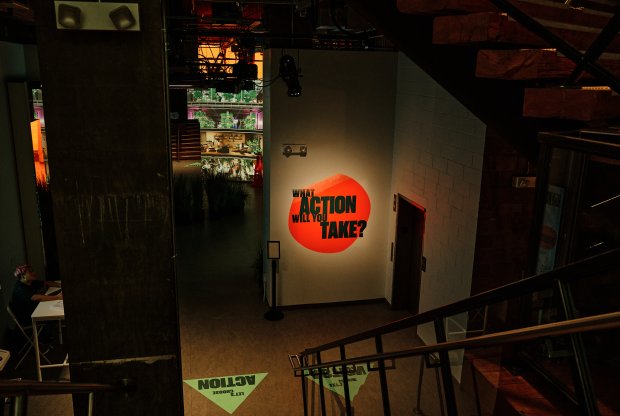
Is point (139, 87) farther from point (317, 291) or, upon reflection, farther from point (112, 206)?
point (317, 291)

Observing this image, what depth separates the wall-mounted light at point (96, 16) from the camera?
2.04 meters

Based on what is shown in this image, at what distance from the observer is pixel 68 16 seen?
2039 millimetres

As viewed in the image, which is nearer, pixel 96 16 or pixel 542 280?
pixel 542 280

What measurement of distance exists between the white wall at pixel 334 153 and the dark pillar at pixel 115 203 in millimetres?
5310

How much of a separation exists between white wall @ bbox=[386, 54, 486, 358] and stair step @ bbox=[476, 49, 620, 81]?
3.00 metres

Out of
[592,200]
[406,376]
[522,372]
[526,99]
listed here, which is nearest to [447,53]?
[526,99]

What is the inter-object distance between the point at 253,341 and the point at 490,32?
18.6 ft

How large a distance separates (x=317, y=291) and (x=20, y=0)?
548 cm

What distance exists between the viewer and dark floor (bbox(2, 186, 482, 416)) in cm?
579


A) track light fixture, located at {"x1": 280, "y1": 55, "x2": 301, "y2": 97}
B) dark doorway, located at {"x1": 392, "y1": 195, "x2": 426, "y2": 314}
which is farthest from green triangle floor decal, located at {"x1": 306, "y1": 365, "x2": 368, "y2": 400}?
track light fixture, located at {"x1": 280, "y1": 55, "x2": 301, "y2": 97}

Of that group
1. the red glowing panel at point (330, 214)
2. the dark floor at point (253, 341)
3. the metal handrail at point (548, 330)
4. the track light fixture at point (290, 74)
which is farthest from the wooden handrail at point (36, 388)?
the red glowing panel at point (330, 214)

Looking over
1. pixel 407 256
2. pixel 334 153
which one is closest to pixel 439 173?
pixel 334 153

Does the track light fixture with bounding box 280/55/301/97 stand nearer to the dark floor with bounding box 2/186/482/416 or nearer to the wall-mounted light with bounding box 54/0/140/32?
the dark floor with bounding box 2/186/482/416

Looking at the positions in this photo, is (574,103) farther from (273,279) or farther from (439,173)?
(273,279)
